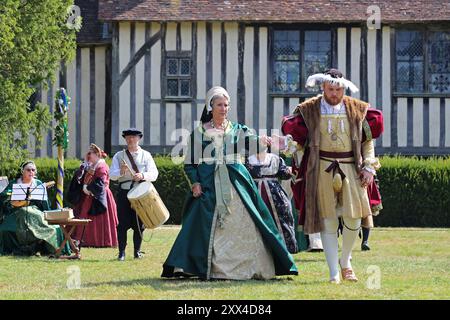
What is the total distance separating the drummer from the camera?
15.8 meters

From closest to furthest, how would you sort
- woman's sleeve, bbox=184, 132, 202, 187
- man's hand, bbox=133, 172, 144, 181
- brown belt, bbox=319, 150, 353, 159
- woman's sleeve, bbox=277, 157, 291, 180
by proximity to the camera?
brown belt, bbox=319, 150, 353, 159, woman's sleeve, bbox=184, 132, 202, 187, woman's sleeve, bbox=277, 157, 291, 180, man's hand, bbox=133, 172, 144, 181

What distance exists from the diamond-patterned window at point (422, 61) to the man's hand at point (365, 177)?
48.8ft

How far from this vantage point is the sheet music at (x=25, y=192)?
1697cm

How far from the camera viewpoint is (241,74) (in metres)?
26.1

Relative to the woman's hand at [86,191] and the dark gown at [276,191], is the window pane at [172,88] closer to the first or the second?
the woman's hand at [86,191]

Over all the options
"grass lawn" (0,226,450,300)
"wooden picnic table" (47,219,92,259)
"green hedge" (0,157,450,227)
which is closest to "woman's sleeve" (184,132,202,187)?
"grass lawn" (0,226,450,300)

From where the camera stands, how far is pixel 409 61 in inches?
1041

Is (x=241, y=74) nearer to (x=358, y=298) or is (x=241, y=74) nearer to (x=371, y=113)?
(x=371, y=113)

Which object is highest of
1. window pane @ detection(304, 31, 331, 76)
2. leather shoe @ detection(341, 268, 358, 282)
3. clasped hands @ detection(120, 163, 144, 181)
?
window pane @ detection(304, 31, 331, 76)

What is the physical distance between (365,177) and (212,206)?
4.76ft

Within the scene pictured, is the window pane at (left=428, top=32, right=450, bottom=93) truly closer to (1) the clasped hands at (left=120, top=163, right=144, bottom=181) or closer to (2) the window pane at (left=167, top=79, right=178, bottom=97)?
(2) the window pane at (left=167, top=79, right=178, bottom=97)

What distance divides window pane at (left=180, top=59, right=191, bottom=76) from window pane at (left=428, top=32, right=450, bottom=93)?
499 centimetres

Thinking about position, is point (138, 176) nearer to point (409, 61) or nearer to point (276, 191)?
point (276, 191)

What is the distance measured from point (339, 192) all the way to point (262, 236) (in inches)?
32.6
